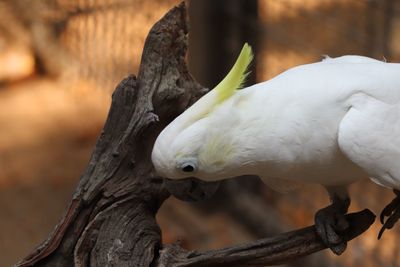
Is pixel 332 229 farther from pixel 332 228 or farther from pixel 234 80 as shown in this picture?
pixel 234 80

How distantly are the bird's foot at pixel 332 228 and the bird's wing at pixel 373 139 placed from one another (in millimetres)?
147

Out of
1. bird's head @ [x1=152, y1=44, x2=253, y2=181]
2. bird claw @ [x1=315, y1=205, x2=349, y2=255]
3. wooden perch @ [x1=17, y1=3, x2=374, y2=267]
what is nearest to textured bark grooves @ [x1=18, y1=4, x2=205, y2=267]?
wooden perch @ [x1=17, y1=3, x2=374, y2=267]

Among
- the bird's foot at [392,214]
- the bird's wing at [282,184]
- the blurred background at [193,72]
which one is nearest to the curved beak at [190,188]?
the bird's wing at [282,184]

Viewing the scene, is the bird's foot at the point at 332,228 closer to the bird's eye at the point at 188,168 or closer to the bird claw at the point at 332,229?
the bird claw at the point at 332,229

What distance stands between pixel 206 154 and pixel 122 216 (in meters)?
0.22

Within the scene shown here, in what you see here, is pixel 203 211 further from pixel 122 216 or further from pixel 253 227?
pixel 122 216

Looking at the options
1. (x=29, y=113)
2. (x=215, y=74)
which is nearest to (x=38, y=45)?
(x=29, y=113)

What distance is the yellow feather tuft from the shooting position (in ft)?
3.27

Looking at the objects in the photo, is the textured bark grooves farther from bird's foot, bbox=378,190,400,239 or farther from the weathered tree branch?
bird's foot, bbox=378,190,400,239

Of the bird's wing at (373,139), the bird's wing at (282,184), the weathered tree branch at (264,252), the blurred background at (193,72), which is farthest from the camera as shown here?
the blurred background at (193,72)

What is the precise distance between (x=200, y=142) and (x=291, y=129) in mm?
126

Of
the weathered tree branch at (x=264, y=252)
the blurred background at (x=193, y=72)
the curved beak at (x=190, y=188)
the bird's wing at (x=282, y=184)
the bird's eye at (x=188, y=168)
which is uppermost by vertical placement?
the bird's eye at (x=188, y=168)

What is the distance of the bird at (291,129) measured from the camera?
96 centimetres

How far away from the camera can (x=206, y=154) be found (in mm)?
972
